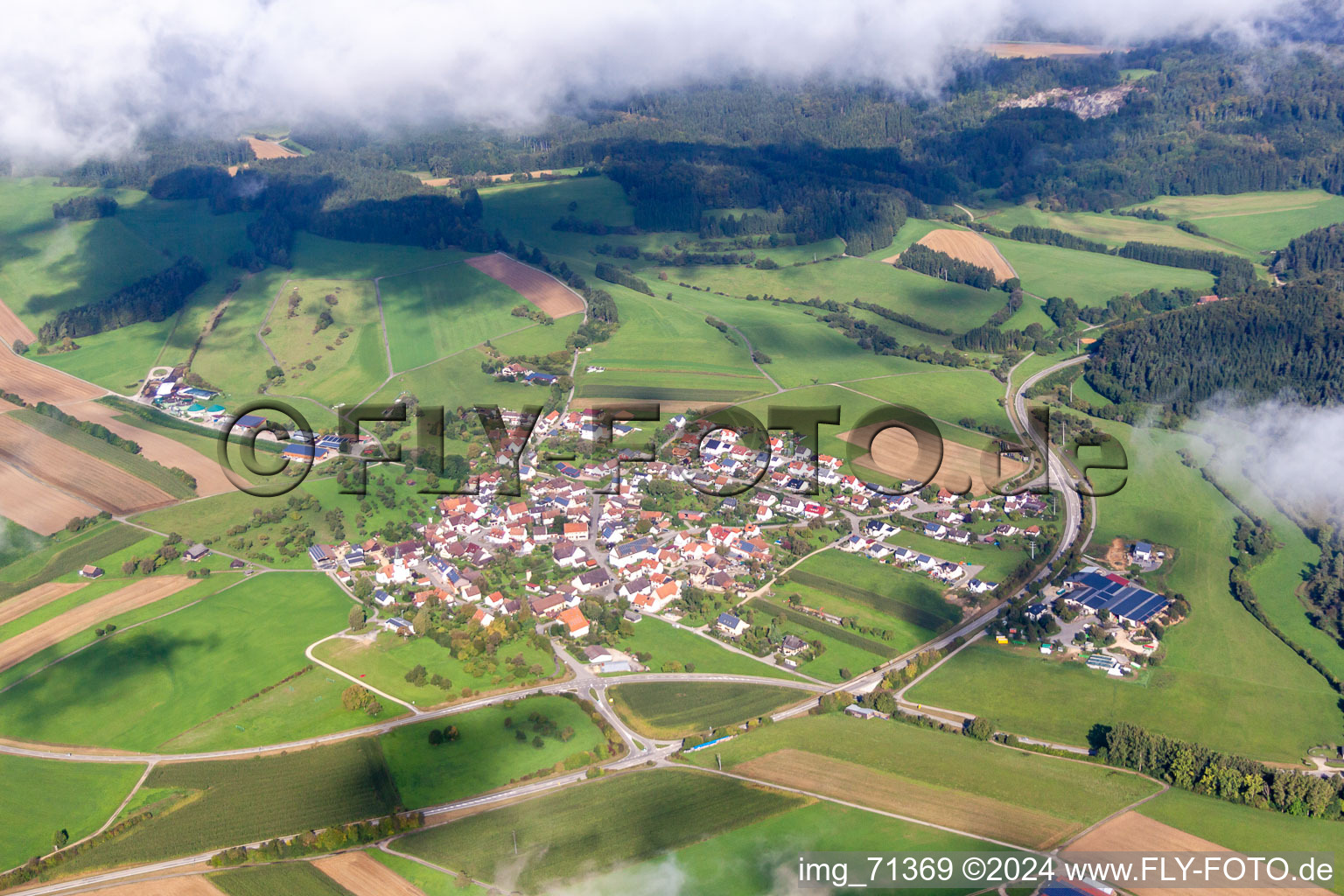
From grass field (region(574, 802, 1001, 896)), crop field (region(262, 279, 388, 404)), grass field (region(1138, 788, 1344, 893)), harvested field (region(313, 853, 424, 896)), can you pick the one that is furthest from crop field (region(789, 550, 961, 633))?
crop field (region(262, 279, 388, 404))

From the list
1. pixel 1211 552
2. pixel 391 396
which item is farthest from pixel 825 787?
pixel 391 396

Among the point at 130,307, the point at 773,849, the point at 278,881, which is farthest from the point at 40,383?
the point at 773,849

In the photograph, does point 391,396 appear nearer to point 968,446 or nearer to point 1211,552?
point 968,446

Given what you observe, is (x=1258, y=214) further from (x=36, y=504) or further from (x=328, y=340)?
(x=36, y=504)

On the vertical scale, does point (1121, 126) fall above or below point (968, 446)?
above

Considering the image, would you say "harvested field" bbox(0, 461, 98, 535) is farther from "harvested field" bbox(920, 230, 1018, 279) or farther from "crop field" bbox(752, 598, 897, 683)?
"harvested field" bbox(920, 230, 1018, 279)

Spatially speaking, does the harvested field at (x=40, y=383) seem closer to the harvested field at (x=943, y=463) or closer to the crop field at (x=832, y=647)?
the harvested field at (x=943, y=463)
